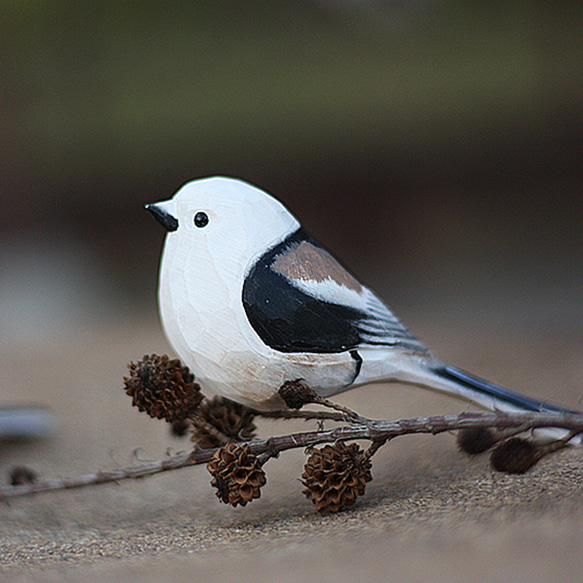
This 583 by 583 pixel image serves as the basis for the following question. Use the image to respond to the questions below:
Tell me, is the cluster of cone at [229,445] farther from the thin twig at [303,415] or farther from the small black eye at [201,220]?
the small black eye at [201,220]

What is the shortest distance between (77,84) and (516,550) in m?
2.36

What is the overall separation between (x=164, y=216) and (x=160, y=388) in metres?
0.16

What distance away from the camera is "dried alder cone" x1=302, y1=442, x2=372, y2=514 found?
22.0 inches

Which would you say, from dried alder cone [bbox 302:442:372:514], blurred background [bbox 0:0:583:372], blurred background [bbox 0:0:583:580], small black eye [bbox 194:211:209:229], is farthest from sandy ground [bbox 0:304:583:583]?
blurred background [bbox 0:0:583:372]

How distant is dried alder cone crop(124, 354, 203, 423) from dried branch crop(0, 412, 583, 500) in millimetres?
42

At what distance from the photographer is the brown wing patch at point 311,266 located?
0.62m

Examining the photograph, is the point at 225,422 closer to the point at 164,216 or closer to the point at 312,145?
the point at 164,216

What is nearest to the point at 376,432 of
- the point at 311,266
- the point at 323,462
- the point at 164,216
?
the point at 323,462

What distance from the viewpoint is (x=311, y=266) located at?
0.63 m

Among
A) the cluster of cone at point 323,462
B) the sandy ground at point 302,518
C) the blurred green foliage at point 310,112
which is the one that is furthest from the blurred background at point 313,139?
the cluster of cone at point 323,462

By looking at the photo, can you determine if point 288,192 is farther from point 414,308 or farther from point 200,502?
point 200,502

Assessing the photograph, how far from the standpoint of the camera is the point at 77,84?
2.41 m

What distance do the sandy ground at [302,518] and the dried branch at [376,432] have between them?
1.9 inches

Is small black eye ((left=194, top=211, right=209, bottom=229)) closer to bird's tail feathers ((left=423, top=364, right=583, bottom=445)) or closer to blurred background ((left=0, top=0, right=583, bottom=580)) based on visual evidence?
bird's tail feathers ((left=423, top=364, right=583, bottom=445))
